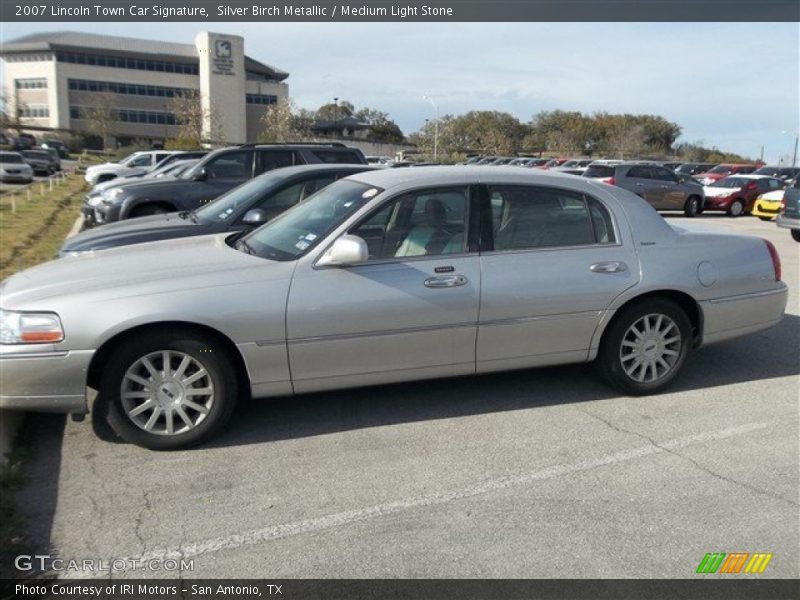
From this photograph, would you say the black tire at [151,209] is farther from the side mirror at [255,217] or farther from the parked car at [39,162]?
the parked car at [39,162]

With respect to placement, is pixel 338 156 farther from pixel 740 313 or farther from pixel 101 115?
pixel 101 115

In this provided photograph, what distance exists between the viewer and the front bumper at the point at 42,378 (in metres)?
3.86

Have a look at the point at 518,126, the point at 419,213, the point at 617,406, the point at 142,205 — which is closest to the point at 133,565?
the point at 419,213

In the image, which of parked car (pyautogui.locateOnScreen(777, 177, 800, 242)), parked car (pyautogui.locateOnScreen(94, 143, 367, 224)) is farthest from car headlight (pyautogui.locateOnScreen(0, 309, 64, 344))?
parked car (pyautogui.locateOnScreen(777, 177, 800, 242))

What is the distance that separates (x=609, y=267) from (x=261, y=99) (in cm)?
9058

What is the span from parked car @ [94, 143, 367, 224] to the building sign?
7835cm

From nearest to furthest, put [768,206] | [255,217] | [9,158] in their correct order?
[255,217] → [768,206] → [9,158]

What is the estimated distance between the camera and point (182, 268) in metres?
4.36

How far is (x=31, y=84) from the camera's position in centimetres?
8775

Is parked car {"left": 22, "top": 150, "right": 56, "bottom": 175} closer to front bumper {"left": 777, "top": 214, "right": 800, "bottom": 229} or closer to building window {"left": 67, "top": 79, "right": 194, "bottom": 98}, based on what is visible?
front bumper {"left": 777, "top": 214, "right": 800, "bottom": 229}

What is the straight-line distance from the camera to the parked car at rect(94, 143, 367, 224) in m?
10.1

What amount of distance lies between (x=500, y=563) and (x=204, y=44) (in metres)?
88.6

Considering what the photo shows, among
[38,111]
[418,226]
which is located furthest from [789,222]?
[38,111]

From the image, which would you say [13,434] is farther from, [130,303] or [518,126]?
[518,126]
